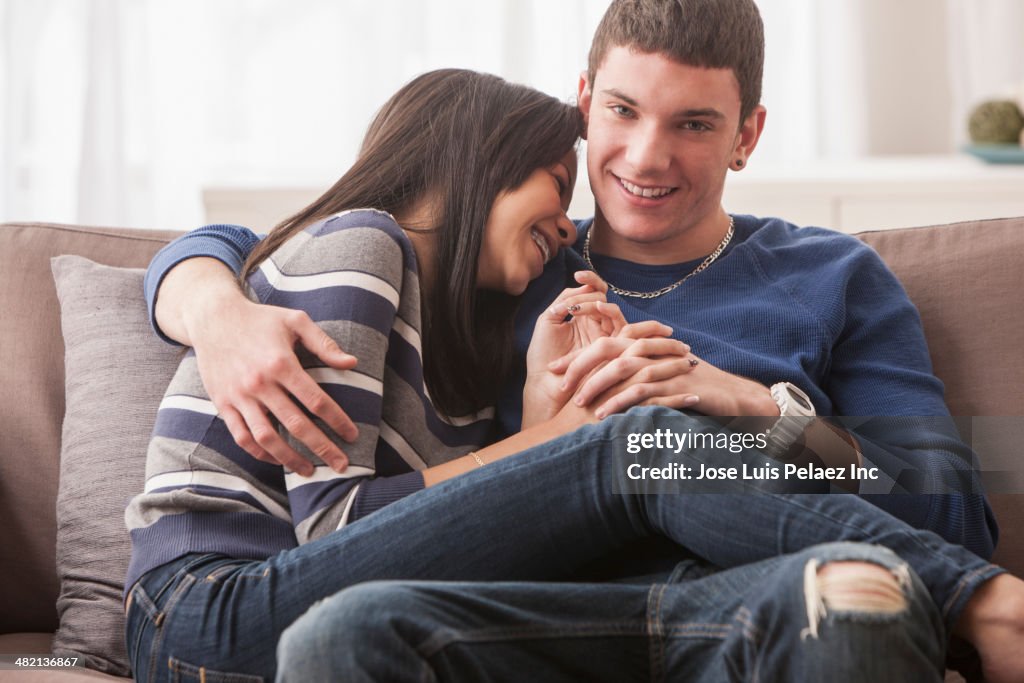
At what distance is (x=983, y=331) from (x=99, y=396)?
1.18m

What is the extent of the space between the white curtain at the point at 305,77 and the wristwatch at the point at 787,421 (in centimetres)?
176

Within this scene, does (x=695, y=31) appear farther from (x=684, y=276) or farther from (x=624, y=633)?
(x=624, y=633)

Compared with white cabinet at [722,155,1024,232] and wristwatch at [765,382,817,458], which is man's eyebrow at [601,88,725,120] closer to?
wristwatch at [765,382,817,458]

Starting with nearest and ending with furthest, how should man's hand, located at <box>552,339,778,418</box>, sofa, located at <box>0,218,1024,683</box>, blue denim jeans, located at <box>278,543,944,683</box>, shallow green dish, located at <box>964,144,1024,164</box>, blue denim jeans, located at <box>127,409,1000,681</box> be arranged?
blue denim jeans, located at <box>278,543,944,683</box>, blue denim jeans, located at <box>127,409,1000,681</box>, man's hand, located at <box>552,339,778,418</box>, sofa, located at <box>0,218,1024,683</box>, shallow green dish, located at <box>964,144,1024,164</box>

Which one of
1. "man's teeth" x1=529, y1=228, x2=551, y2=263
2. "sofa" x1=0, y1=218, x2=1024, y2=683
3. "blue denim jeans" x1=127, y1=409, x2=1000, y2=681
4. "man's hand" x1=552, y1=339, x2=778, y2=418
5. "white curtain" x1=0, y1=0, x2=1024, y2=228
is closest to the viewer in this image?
"blue denim jeans" x1=127, y1=409, x2=1000, y2=681

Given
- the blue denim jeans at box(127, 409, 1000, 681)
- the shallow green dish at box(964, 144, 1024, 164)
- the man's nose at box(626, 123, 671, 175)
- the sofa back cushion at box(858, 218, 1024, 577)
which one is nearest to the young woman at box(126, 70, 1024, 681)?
the blue denim jeans at box(127, 409, 1000, 681)

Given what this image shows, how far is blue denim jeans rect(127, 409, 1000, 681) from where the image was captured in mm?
1107

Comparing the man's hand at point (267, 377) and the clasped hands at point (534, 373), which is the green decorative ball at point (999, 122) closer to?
the clasped hands at point (534, 373)

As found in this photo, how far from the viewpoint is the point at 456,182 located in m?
1.49

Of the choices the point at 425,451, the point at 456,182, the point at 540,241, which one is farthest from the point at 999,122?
the point at 425,451

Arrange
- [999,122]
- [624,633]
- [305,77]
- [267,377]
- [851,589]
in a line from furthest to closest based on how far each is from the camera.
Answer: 1. [305,77]
2. [999,122]
3. [267,377]
4. [624,633]
5. [851,589]

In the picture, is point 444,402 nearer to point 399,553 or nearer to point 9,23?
point 399,553

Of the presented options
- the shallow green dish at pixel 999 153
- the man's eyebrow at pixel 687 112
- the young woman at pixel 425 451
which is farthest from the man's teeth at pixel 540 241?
the shallow green dish at pixel 999 153

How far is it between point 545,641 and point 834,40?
255 centimetres
